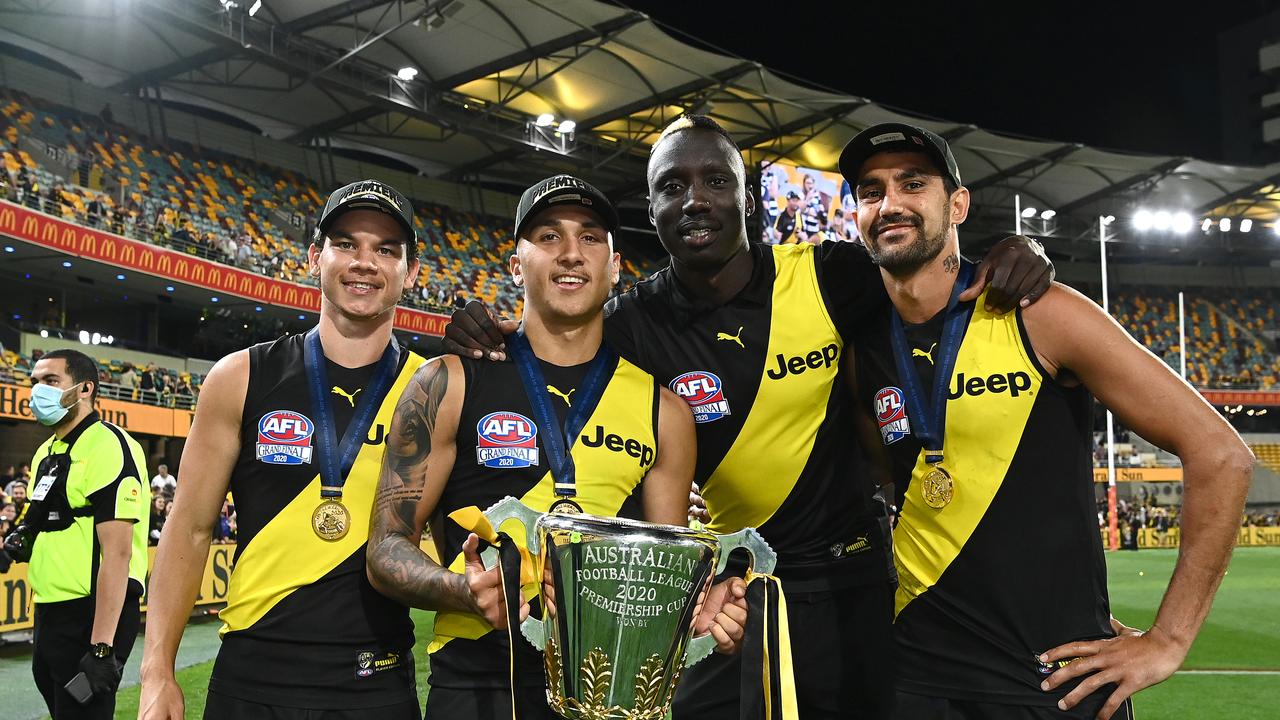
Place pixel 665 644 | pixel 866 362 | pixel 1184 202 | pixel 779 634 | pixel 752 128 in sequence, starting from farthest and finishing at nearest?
1. pixel 1184 202
2. pixel 752 128
3. pixel 866 362
4. pixel 779 634
5. pixel 665 644

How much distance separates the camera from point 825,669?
3.46 m

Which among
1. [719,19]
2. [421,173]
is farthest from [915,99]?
[421,173]

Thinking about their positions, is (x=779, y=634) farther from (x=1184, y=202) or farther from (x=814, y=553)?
(x=1184, y=202)

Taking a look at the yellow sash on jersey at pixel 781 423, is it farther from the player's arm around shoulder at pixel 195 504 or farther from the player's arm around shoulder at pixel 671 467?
the player's arm around shoulder at pixel 195 504

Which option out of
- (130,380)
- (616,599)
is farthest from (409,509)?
(130,380)

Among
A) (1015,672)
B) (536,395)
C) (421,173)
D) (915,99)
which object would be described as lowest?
(1015,672)

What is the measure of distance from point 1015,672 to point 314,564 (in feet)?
6.67

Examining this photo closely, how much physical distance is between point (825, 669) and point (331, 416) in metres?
1.82

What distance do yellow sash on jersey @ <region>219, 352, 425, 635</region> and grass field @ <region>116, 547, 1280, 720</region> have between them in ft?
17.6

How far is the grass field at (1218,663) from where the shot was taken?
8.12m

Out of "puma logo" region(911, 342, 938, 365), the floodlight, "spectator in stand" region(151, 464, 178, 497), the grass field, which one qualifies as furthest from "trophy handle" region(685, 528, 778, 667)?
the floodlight

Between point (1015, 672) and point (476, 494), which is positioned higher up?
point (476, 494)

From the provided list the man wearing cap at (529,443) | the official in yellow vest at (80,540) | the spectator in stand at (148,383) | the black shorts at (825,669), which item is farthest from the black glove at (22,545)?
the spectator in stand at (148,383)

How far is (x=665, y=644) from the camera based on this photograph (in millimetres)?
2184
